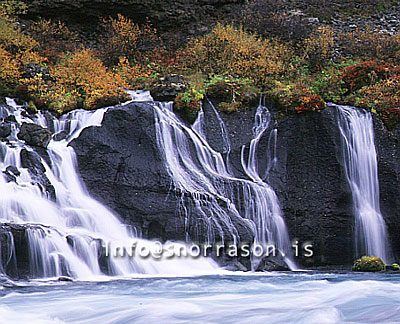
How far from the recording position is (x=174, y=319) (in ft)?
19.8

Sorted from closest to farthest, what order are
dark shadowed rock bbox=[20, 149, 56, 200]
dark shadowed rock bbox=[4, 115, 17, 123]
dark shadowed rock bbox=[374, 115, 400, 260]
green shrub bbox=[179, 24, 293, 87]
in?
1. dark shadowed rock bbox=[20, 149, 56, 200]
2. dark shadowed rock bbox=[374, 115, 400, 260]
3. dark shadowed rock bbox=[4, 115, 17, 123]
4. green shrub bbox=[179, 24, 293, 87]

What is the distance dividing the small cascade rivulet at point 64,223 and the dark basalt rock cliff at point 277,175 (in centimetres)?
42

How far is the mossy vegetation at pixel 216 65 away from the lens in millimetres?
13922

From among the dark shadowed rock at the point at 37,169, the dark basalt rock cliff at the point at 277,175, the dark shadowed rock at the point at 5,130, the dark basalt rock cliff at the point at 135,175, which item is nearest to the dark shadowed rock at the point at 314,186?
the dark basalt rock cliff at the point at 277,175

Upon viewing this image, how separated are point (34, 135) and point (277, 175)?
229 inches

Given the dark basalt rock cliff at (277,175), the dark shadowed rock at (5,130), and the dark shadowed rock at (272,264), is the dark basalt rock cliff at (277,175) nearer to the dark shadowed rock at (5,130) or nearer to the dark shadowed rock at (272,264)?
the dark shadowed rock at (272,264)

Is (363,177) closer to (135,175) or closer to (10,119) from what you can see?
(135,175)

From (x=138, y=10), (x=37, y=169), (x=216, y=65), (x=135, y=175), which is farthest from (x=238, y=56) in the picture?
(x=37, y=169)

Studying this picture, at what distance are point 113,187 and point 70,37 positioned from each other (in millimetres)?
10566

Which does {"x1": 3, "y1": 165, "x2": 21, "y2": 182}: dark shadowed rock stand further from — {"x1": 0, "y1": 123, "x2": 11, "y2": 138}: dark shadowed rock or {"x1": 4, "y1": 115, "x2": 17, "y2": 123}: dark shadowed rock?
{"x1": 4, "y1": 115, "x2": 17, "y2": 123}: dark shadowed rock

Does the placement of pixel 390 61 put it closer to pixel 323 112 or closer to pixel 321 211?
pixel 323 112

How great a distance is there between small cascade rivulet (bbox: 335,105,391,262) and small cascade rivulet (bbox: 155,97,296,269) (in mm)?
1805

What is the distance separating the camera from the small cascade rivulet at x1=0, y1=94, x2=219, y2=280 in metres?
9.14

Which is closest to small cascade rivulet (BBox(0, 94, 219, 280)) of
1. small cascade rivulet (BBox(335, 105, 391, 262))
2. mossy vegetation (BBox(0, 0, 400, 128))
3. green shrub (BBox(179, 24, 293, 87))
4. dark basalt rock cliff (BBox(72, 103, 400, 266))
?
dark basalt rock cliff (BBox(72, 103, 400, 266))
